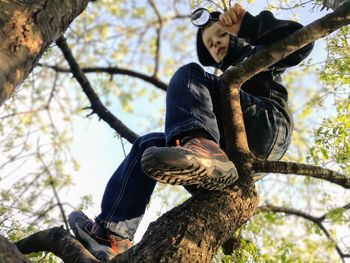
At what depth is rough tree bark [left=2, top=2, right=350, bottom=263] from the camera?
4.61 ft

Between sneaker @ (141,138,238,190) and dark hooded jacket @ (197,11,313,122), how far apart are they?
60 cm

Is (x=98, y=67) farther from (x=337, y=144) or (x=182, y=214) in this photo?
(x=182, y=214)

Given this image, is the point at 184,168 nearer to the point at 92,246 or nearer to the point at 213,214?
the point at 213,214

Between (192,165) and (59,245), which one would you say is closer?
(192,165)

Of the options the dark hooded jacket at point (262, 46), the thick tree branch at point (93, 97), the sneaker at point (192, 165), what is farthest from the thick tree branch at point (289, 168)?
the thick tree branch at point (93, 97)

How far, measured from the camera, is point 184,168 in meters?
1.37

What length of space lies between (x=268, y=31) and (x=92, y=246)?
3.87ft

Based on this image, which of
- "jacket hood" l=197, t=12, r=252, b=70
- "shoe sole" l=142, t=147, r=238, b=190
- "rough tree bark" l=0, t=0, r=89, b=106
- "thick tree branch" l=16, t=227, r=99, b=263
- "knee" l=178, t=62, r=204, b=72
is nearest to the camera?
"rough tree bark" l=0, t=0, r=89, b=106

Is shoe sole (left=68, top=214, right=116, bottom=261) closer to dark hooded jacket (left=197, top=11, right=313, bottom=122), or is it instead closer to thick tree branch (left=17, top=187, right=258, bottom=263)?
thick tree branch (left=17, top=187, right=258, bottom=263)

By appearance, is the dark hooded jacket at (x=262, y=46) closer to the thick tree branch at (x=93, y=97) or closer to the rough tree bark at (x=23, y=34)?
the rough tree bark at (x=23, y=34)

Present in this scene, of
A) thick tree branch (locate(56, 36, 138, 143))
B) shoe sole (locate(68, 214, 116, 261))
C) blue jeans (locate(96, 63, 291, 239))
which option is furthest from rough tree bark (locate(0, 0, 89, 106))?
thick tree branch (locate(56, 36, 138, 143))

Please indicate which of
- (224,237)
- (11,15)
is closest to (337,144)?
(224,237)

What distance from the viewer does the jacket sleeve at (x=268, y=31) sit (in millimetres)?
1878

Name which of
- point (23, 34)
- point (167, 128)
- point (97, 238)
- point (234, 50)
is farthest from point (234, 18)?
point (97, 238)
